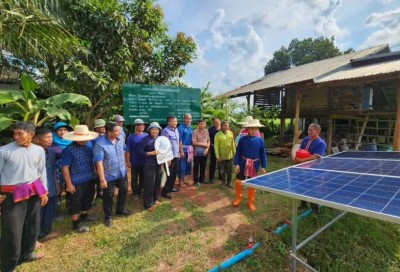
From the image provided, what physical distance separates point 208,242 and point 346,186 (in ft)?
7.35

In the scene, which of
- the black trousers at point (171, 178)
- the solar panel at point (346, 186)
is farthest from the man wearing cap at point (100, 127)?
the solar panel at point (346, 186)

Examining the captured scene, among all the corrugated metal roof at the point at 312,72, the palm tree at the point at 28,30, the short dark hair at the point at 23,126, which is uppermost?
the corrugated metal roof at the point at 312,72

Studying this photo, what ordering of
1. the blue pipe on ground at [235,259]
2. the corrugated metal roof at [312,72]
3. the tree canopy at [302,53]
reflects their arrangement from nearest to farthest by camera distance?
the blue pipe on ground at [235,259]
the corrugated metal roof at [312,72]
the tree canopy at [302,53]

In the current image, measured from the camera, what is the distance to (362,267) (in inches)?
152

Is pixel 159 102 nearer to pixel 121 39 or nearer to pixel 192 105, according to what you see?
pixel 192 105

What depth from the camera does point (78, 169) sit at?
392 cm

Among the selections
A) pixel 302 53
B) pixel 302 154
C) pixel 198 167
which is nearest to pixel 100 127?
pixel 198 167

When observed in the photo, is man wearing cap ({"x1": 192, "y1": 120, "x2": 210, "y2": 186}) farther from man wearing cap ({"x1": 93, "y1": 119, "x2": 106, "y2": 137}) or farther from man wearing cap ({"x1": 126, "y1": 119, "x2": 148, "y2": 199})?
man wearing cap ({"x1": 93, "y1": 119, "x2": 106, "y2": 137})

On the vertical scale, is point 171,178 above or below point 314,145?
below

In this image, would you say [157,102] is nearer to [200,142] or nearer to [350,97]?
[200,142]

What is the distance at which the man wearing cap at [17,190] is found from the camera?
9.30 ft

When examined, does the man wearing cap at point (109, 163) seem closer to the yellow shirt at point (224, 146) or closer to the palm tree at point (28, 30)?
the palm tree at point (28, 30)

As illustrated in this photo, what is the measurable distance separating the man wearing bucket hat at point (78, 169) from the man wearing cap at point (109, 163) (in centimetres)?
20

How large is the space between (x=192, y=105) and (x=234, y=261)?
523 centimetres
